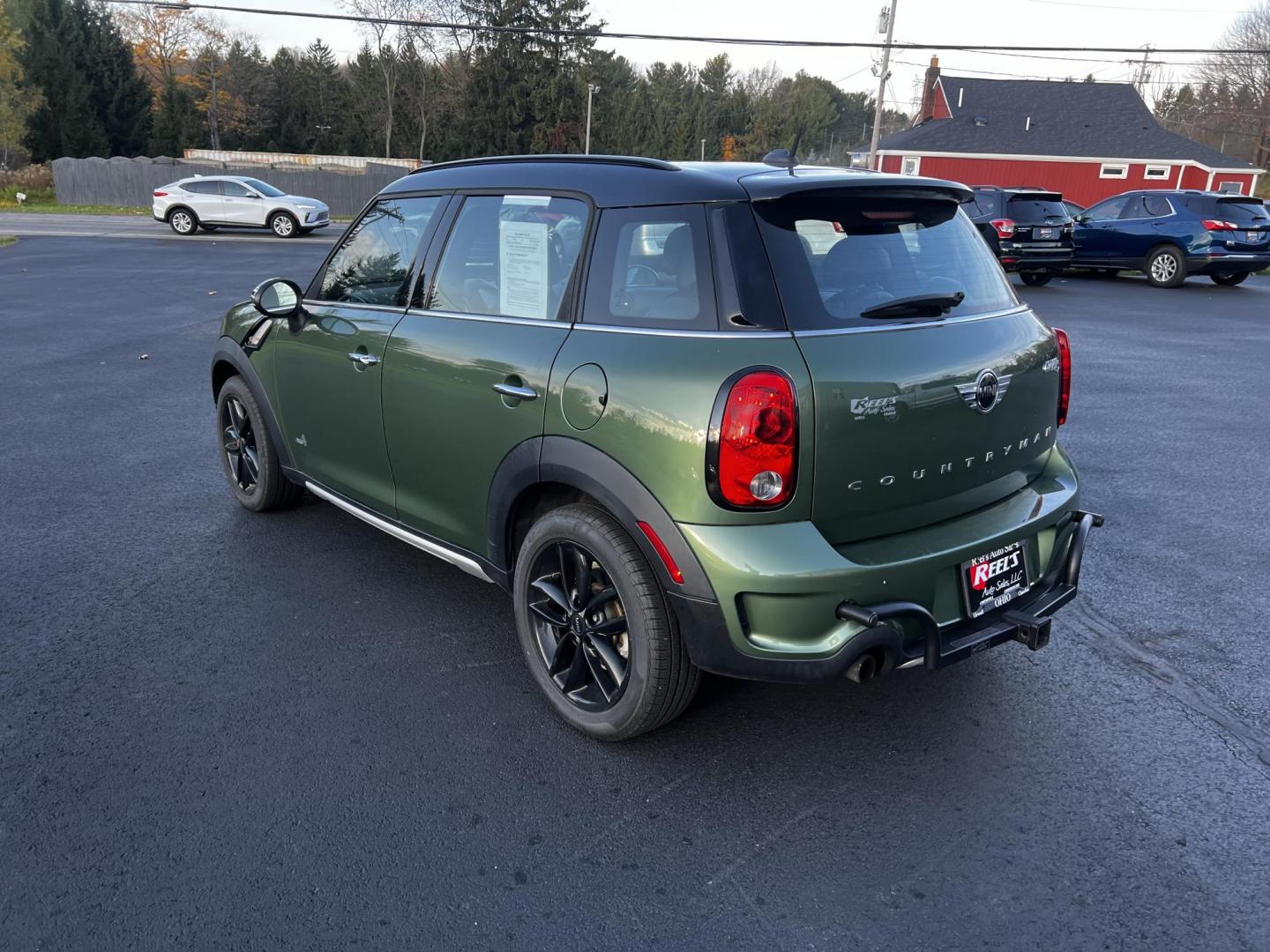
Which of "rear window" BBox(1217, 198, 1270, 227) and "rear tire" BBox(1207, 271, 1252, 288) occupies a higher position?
"rear window" BBox(1217, 198, 1270, 227)

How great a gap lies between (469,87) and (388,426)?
61.8m

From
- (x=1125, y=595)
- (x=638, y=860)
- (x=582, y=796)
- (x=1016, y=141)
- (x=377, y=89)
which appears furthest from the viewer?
(x=377, y=89)

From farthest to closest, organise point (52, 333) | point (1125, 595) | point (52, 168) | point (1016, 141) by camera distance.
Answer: point (1016, 141) < point (52, 168) < point (52, 333) < point (1125, 595)

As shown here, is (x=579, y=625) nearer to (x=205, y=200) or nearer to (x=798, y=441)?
(x=798, y=441)

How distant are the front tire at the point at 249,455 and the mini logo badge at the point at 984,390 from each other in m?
3.43

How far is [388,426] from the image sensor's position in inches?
154

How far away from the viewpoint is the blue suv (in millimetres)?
17188

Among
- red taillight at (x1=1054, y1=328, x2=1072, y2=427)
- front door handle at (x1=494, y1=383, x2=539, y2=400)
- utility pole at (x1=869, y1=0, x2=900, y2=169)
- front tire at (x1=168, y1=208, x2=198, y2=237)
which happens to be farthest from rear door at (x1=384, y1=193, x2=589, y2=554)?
utility pole at (x1=869, y1=0, x2=900, y2=169)

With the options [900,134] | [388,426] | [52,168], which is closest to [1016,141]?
[900,134]

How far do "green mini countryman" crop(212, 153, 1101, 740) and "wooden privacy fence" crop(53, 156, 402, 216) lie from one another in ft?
130

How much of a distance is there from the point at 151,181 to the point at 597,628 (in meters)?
44.7

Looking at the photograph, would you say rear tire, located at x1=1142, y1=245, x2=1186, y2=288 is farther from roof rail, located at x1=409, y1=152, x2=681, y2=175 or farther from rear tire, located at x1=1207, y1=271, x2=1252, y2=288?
roof rail, located at x1=409, y1=152, x2=681, y2=175

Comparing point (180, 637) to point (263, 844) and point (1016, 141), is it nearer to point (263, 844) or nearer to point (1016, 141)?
point (263, 844)

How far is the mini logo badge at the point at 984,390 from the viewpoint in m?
3.03
